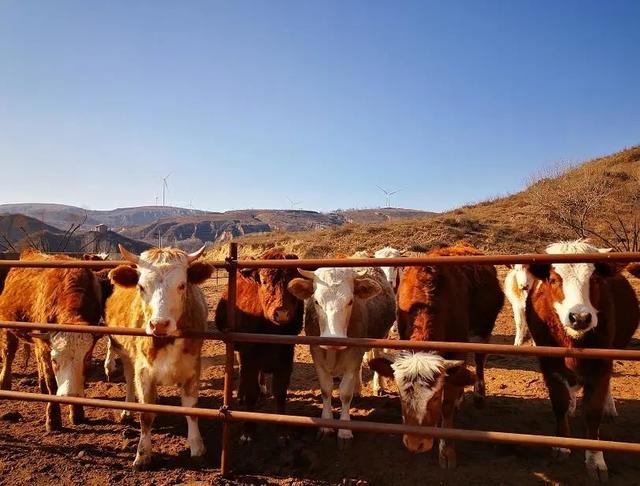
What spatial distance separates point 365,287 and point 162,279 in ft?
6.51

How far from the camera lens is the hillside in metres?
26.2

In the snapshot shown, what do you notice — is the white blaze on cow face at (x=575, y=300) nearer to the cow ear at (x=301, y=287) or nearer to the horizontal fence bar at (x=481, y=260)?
the horizontal fence bar at (x=481, y=260)

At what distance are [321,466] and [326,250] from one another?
23.0 metres

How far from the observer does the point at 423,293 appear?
4367mm

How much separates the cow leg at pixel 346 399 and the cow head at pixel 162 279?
1879 mm

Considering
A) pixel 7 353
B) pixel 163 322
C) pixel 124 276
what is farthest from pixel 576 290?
pixel 7 353

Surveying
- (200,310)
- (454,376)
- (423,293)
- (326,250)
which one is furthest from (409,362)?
(326,250)

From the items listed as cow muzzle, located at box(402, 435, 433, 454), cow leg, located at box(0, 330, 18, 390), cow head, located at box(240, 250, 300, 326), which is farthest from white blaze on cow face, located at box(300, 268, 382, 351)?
cow leg, located at box(0, 330, 18, 390)

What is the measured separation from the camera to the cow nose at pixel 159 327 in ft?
11.6

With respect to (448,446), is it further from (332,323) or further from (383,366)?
(332,323)

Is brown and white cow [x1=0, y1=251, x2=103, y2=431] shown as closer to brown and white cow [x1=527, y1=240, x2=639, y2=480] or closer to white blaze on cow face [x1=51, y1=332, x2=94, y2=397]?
white blaze on cow face [x1=51, y1=332, x2=94, y2=397]

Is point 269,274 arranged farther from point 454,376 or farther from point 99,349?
point 99,349

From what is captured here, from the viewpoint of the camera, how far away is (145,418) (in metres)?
4.16

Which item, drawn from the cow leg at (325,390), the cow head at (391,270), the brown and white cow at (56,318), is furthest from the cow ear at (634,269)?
the brown and white cow at (56,318)
